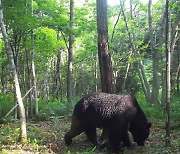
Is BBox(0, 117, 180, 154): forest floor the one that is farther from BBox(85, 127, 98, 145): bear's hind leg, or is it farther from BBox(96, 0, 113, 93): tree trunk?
BBox(96, 0, 113, 93): tree trunk

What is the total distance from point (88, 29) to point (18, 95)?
8.39 meters

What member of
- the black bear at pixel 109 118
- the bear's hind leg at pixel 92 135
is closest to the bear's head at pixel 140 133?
the black bear at pixel 109 118

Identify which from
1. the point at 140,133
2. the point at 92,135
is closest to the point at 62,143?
the point at 92,135

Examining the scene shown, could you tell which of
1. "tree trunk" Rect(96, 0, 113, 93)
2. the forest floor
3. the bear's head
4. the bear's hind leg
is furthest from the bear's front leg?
"tree trunk" Rect(96, 0, 113, 93)

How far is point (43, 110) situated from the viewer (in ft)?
52.0

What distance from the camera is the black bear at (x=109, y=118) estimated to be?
27.5 feet

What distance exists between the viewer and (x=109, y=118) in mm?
8477

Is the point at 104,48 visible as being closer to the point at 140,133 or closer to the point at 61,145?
the point at 140,133

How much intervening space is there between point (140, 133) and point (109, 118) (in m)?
1.27

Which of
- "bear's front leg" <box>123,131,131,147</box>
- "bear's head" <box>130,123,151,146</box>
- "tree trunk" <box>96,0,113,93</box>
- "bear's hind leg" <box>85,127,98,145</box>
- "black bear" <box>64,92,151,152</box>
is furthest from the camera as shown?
"tree trunk" <box>96,0,113,93</box>

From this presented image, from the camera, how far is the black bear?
837 centimetres

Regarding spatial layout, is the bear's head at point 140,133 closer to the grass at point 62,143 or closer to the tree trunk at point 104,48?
the grass at point 62,143

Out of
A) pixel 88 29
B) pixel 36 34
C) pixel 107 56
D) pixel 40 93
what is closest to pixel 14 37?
pixel 36 34

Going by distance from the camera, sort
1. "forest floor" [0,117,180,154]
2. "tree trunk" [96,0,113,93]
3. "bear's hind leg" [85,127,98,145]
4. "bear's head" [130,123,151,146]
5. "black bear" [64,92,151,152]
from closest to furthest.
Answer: "forest floor" [0,117,180,154]
"black bear" [64,92,151,152]
"bear's hind leg" [85,127,98,145]
"bear's head" [130,123,151,146]
"tree trunk" [96,0,113,93]
